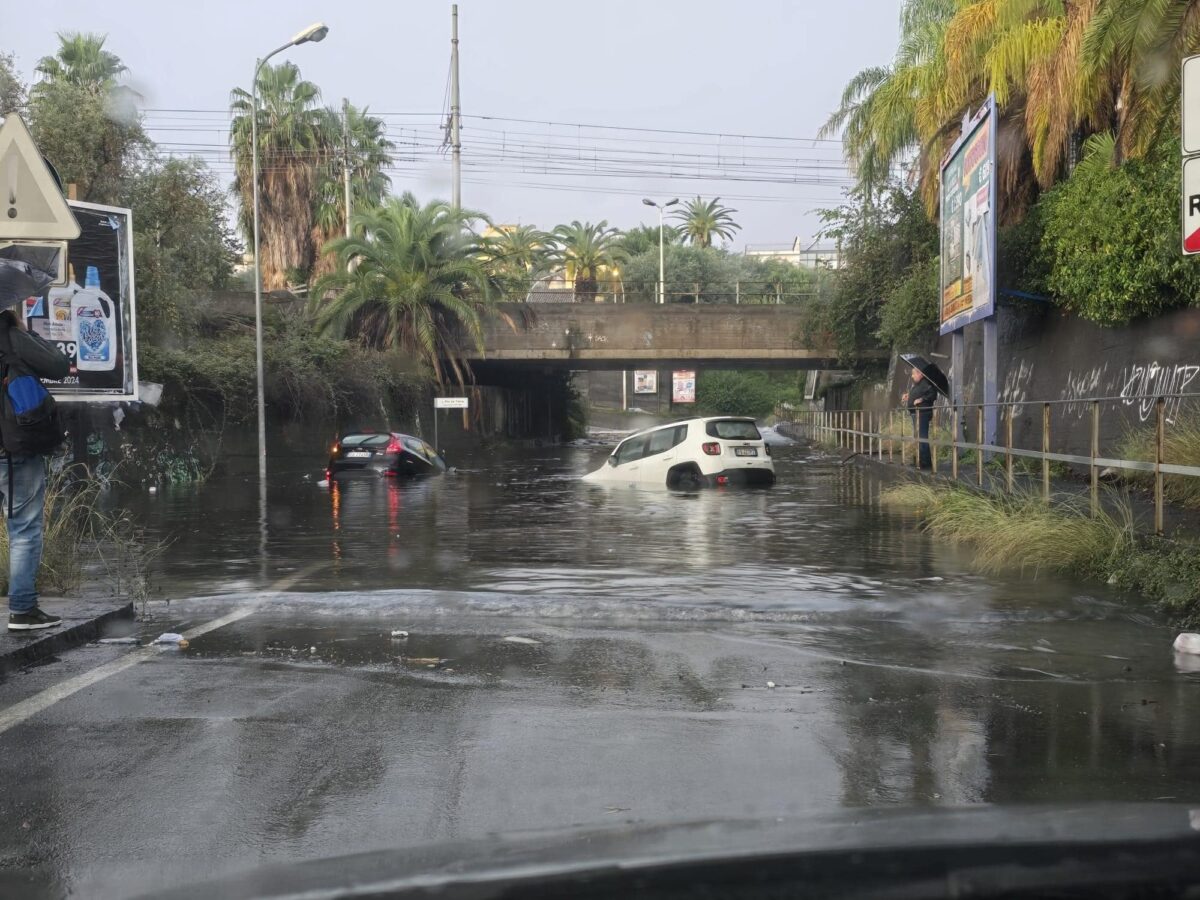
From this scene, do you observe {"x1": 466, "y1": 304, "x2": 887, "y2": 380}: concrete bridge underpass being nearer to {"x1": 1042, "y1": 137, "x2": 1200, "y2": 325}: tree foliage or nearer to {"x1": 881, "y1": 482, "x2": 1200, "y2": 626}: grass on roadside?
{"x1": 1042, "y1": 137, "x2": 1200, "y2": 325}: tree foliage

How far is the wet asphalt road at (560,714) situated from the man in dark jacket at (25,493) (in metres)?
0.48

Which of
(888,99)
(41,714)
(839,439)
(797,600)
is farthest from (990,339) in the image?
(839,439)

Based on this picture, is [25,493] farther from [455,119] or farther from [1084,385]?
[455,119]

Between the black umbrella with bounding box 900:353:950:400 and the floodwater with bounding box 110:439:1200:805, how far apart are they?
5339mm

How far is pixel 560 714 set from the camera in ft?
18.9

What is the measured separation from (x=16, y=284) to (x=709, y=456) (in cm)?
1671

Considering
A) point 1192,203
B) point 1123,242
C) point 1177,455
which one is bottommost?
point 1177,455

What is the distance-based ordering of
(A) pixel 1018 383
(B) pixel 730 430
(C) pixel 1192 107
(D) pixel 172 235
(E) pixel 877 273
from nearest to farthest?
(C) pixel 1192 107
(B) pixel 730 430
(A) pixel 1018 383
(D) pixel 172 235
(E) pixel 877 273

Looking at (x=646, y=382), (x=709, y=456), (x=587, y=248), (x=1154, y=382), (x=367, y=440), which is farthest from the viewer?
(x=646, y=382)

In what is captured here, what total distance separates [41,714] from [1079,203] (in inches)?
726

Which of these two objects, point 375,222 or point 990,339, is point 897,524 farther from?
point 375,222

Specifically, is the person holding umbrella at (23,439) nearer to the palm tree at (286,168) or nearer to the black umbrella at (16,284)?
the black umbrella at (16,284)

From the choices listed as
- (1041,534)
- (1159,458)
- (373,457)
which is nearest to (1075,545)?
(1041,534)

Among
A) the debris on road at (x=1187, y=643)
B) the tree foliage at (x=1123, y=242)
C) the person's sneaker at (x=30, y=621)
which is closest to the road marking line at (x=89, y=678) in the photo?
the person's sneaker at (x=30, y=621)
